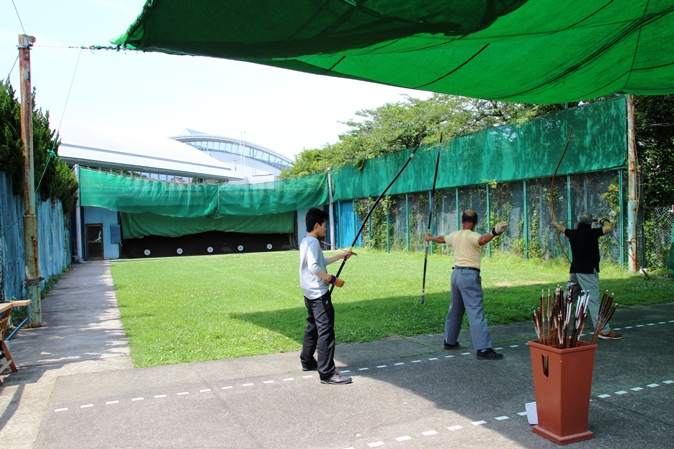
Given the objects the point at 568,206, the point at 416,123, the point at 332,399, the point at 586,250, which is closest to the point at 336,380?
the point at 332,399

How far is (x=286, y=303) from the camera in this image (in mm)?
10617

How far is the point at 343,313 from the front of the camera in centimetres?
926

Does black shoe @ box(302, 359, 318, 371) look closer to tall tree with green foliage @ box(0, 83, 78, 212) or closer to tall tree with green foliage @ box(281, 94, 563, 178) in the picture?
tall tree with green foliage @ box(0, 83, 78, 212)

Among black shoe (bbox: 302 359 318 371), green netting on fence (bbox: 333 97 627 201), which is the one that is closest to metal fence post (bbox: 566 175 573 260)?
green netting on fence (bbox: 333 97 627 201)

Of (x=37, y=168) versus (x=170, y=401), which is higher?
(x=37, y=168)

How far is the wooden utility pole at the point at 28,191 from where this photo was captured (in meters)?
8.43

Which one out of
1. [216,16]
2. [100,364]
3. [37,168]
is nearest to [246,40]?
[216,16]

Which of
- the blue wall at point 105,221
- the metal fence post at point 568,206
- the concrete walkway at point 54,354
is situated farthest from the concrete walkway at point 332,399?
the blue wall at point 105,221

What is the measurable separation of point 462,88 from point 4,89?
24.5 feet

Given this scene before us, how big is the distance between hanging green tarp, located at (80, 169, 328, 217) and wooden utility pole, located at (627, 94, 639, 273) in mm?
19655

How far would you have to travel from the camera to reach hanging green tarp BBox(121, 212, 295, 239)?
29.6 meters

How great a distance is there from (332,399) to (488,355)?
2052 millimetres

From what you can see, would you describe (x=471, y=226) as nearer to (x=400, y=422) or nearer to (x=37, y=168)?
(x=400, y=422)

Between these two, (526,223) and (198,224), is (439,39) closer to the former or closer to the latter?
(526,223)
